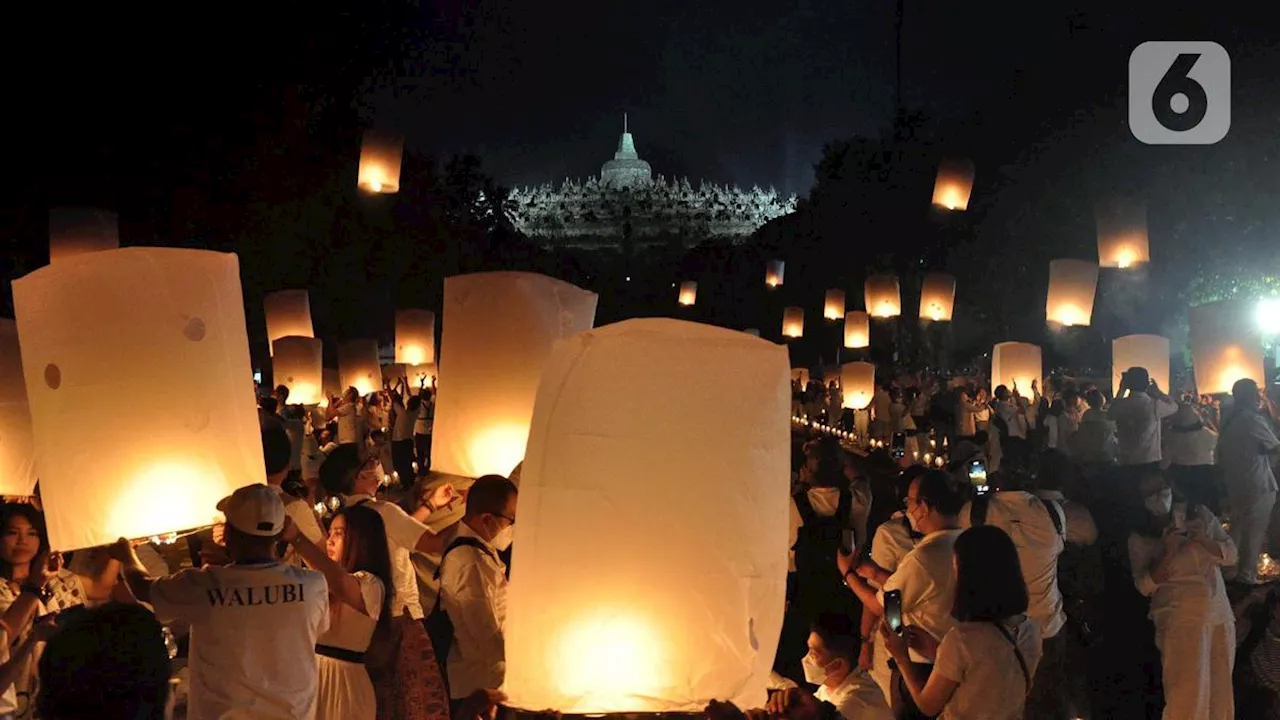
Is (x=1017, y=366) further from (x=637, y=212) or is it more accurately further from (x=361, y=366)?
(x=637, y=212)

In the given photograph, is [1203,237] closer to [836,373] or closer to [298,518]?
[836,373]

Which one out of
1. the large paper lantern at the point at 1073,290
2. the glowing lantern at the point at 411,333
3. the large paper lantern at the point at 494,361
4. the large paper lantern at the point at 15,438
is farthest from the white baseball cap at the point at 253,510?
the large paper lantern at the point at 1073,290

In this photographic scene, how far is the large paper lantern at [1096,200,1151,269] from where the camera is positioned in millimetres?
13688

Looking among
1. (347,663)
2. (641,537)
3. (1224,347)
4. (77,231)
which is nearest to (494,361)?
(347,663)

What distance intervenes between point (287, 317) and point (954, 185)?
871 centimetres

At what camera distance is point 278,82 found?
1460 centimetres

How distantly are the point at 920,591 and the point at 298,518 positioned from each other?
9.65ft

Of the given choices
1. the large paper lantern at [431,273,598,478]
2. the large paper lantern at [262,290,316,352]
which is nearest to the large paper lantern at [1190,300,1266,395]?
the large paper lantern at [431,273,598,478]

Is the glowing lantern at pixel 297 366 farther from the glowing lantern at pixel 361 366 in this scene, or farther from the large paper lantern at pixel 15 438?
the large paper lantern at pixel 15 438

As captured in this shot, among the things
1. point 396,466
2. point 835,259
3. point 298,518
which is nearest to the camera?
point 298,518

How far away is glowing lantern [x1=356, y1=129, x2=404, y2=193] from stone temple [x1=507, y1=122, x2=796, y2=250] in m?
86.8

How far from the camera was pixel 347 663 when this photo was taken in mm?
4680

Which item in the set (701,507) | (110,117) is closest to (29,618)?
(701,507)

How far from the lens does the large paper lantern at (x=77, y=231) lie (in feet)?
30.2
